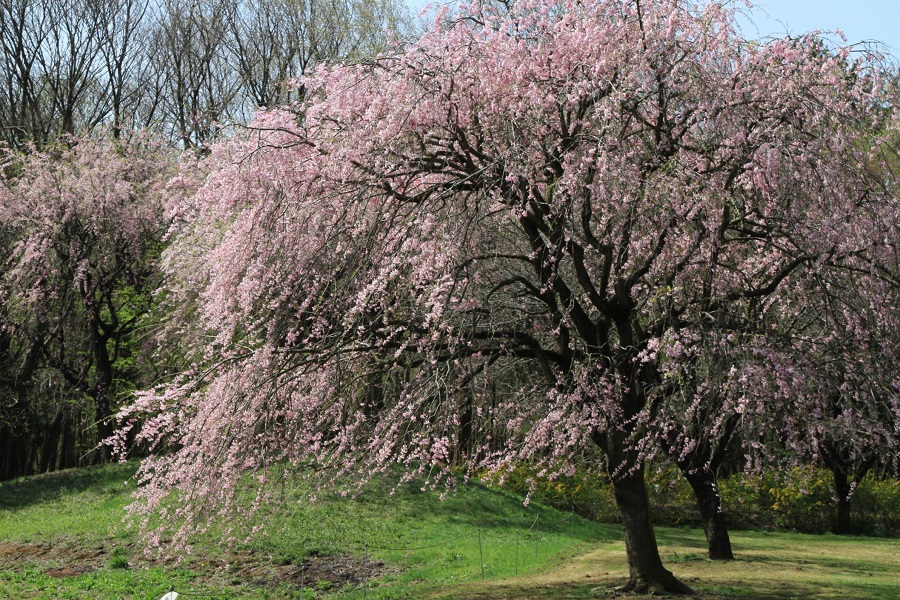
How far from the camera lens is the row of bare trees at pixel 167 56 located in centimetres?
2706

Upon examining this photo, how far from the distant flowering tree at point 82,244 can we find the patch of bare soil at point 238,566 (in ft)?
22.8

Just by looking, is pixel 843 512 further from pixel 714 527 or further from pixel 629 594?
pixel 629 594

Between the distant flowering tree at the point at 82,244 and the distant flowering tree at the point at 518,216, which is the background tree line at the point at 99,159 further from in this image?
the distant flowering tree at the point at 518,216

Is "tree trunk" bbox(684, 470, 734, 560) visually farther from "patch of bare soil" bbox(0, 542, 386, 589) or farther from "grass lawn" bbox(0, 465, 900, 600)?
"patch of bare soil" bbox(0, 542, 386, 589)

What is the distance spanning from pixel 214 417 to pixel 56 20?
23.6m

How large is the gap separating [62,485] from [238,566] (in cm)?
858

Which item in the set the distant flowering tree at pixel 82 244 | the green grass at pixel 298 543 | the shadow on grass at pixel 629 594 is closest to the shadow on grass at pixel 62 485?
the green grass at pixel 298 543

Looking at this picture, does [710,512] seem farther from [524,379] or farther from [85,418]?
[85,418]

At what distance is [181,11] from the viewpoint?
28781mm

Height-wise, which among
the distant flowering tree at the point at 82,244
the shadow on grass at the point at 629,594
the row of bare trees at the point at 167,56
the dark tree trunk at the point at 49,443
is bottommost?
the shadow on grass at the point at 629,594

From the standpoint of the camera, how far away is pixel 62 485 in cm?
1992

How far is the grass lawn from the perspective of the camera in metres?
11.6

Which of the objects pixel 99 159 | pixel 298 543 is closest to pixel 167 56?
pixel 99 159

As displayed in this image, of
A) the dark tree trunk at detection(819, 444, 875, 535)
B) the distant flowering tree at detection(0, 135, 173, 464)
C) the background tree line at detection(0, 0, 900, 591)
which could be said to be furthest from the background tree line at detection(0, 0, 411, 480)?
the dark tree trunk at detection(819, 444, 875, 535)
